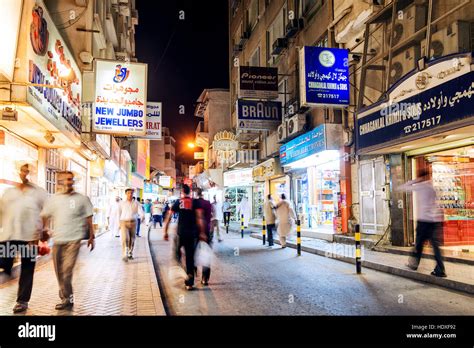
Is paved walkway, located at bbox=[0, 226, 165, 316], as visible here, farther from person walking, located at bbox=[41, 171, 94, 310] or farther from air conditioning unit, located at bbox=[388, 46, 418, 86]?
air conditioning unit, located at bbox=[388, 46, 418, 86]

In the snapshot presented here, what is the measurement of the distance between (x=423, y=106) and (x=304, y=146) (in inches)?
320

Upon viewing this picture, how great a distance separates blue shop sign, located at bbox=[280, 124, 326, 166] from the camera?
52.3 ft

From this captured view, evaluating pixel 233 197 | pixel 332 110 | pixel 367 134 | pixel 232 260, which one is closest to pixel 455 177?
pixel 367 134

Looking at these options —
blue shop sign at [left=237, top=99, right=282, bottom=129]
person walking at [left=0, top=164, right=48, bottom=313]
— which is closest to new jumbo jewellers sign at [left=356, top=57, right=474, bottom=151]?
person walking at [left=0, top=164, right=48, bottom=313]

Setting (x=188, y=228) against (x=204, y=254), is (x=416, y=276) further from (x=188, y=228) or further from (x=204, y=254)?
(x=188, y=228)

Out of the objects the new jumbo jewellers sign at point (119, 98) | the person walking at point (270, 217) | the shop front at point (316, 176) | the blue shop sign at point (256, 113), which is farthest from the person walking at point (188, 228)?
the blue shop sign at point (256, 113)

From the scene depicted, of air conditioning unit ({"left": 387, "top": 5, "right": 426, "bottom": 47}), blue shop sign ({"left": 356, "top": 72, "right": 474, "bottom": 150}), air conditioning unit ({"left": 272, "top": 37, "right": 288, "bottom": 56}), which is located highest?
air conditioning unit ({"left": 272, "top": 37, "right": 288, "bottom": 56})

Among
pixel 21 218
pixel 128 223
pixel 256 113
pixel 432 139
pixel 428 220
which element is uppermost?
pixel 256 113

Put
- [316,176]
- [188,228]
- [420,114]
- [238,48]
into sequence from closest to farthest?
[188,228] < [420,114] < [316,176] < [238,48]

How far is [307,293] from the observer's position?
752cm

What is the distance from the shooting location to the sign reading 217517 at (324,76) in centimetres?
1426

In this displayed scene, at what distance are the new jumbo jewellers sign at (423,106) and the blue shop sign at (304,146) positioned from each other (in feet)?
10.3

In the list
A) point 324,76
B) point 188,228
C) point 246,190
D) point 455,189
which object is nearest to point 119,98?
point 324,76

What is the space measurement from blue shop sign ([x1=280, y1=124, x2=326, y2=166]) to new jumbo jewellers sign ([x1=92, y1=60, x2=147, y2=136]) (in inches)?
255
